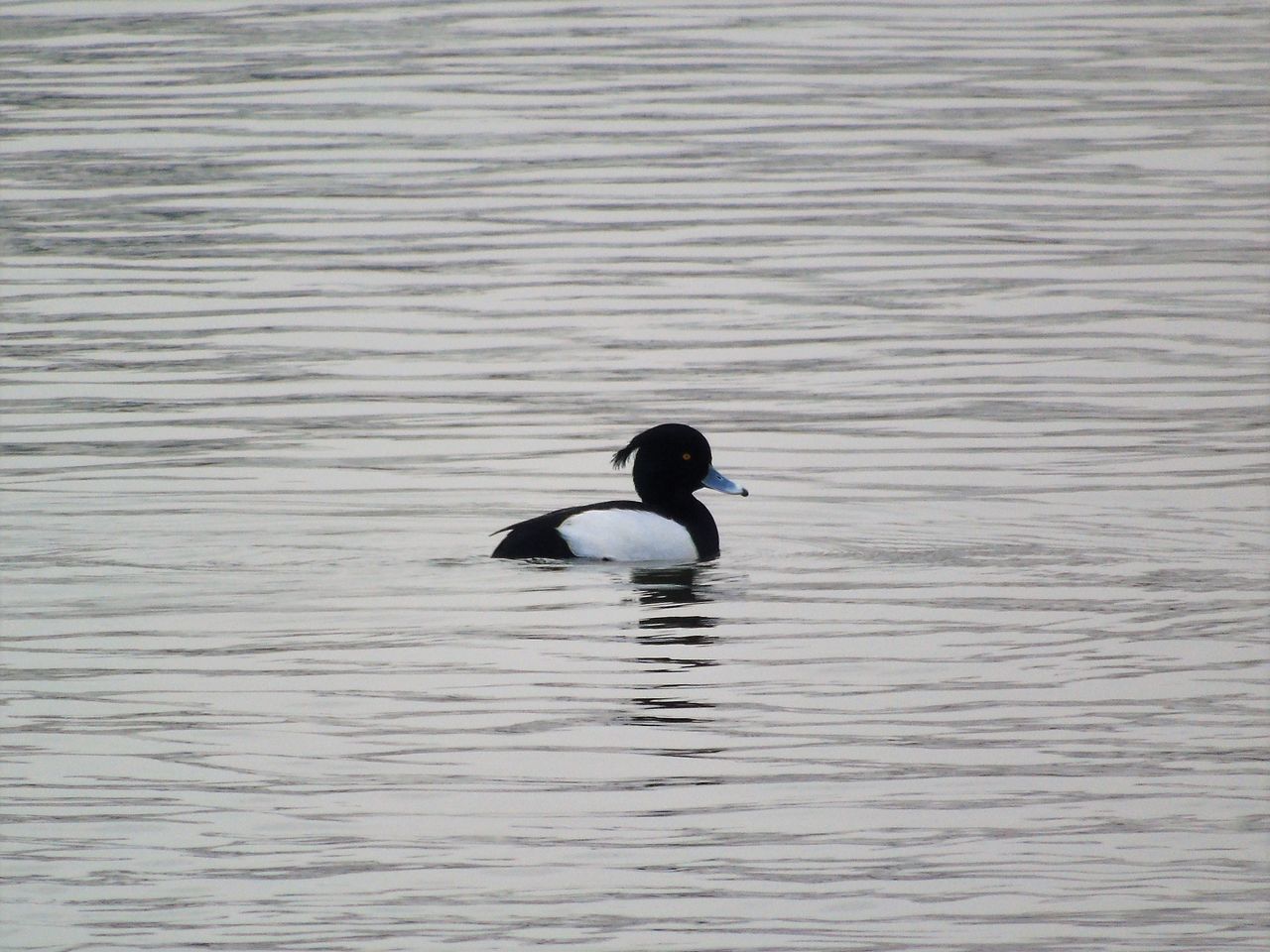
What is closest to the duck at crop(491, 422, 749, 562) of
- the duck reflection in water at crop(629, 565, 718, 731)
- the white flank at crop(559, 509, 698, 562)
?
the white flank at crop(559, 509, 698, 562)

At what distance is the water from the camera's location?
6.35m

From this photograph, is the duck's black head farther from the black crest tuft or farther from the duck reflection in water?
the duck reflection in water

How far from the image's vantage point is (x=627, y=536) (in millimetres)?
10539

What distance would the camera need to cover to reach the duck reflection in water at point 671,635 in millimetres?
7773

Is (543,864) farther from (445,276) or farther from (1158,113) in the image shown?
(1158,113)

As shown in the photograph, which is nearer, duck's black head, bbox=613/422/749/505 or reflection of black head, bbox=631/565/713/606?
reflection of black head, bbox=631/565/713/606

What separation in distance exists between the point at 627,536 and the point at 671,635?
65.0 inches

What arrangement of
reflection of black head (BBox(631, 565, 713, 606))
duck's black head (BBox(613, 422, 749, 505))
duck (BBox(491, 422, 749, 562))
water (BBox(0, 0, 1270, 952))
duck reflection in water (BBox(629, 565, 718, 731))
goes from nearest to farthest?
water (BBox(0, 0, 1270, 952)), duck reflection in water (BBox(629, 565, 718, 731)), reflection of black head (BBox(631, 565, 713, 606)), duck (BBox(491, 422, 749, 562)), duck's black head (BBox(613, 422, 749, 505))

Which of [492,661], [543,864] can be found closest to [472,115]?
[492,661]

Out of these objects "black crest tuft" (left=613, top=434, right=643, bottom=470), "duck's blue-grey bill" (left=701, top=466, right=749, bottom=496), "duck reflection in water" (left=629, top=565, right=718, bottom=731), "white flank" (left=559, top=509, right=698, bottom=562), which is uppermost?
"black crest tuft" (left=613, top=434, right=643, bottom=470)

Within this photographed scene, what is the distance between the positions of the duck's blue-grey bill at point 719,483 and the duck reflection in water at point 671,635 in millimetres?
673

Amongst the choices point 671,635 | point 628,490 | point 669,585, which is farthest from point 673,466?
point 671,635

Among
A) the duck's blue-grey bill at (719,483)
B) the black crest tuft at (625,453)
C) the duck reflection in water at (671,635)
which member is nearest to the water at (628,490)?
the duck reflection in water at (671,635)

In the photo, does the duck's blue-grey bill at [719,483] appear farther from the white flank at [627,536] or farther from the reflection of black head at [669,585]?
the reflection of black head at [669,585]
